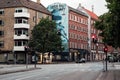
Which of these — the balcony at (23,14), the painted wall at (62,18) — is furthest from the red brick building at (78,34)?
the balcony at (23,14)

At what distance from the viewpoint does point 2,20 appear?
10338 centimetres

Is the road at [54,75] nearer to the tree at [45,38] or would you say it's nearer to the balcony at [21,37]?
the tree at [45,38]

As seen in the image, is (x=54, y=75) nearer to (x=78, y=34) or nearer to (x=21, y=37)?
(x=21, y=37)

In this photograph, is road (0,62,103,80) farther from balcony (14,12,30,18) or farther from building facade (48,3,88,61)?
building facade (48,3,88,61)

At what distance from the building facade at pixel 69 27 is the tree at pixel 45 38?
1930 centimetres

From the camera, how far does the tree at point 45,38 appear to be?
9431 centimetres

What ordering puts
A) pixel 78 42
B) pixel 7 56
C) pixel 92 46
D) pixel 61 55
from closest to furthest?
1. pixel 7 56
2. pixel 61 55
3. pixel 78 42
4. pixel 92 46

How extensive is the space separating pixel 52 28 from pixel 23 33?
26.3 ft

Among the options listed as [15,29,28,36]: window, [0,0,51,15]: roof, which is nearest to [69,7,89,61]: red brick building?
[0,0,51,15]: roof

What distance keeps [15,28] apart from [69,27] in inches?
920

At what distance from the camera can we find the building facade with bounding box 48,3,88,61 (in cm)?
11788

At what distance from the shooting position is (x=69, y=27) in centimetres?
11944

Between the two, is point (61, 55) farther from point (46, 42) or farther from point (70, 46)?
point (46, 42)

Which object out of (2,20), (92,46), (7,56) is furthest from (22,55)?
(92,46)
